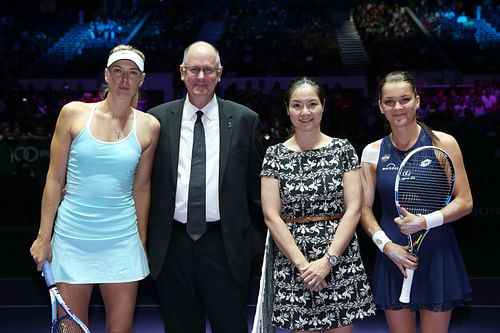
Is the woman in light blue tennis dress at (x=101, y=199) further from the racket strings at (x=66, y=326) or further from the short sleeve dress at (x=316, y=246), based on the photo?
the short sleeve dress at (x=316, y=246)

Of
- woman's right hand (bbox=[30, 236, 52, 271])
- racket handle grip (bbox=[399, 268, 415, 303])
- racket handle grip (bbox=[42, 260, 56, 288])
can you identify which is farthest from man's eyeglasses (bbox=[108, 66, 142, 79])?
racket handle grip (bbox=[399, 268, 415, 303])

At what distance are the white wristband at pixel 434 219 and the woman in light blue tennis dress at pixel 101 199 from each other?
4.91 ft

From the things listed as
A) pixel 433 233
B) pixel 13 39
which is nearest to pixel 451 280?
pixel 433 233

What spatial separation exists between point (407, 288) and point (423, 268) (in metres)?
0.19

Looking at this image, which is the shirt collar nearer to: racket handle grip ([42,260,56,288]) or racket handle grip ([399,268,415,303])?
racket handle grip ([42,260,56,288])

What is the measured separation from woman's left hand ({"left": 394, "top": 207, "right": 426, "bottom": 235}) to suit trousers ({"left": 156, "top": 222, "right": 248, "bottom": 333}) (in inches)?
36.7

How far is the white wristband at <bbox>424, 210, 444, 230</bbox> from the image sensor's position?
12.6ft

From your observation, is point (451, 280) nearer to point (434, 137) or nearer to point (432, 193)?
point (432, 193)

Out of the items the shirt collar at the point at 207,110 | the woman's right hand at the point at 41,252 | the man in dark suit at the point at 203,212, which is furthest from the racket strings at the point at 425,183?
the woman's right hand at the point at 41,252

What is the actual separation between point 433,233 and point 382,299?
0.45m

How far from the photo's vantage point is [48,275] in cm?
385

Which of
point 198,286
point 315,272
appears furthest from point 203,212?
point 315,272

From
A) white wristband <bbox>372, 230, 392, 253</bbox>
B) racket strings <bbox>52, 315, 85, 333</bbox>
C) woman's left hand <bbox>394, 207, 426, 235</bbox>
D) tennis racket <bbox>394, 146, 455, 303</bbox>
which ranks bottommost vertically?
racket strings <bbox>52, 315, 85, 333</bbox>

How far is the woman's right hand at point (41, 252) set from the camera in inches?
155
